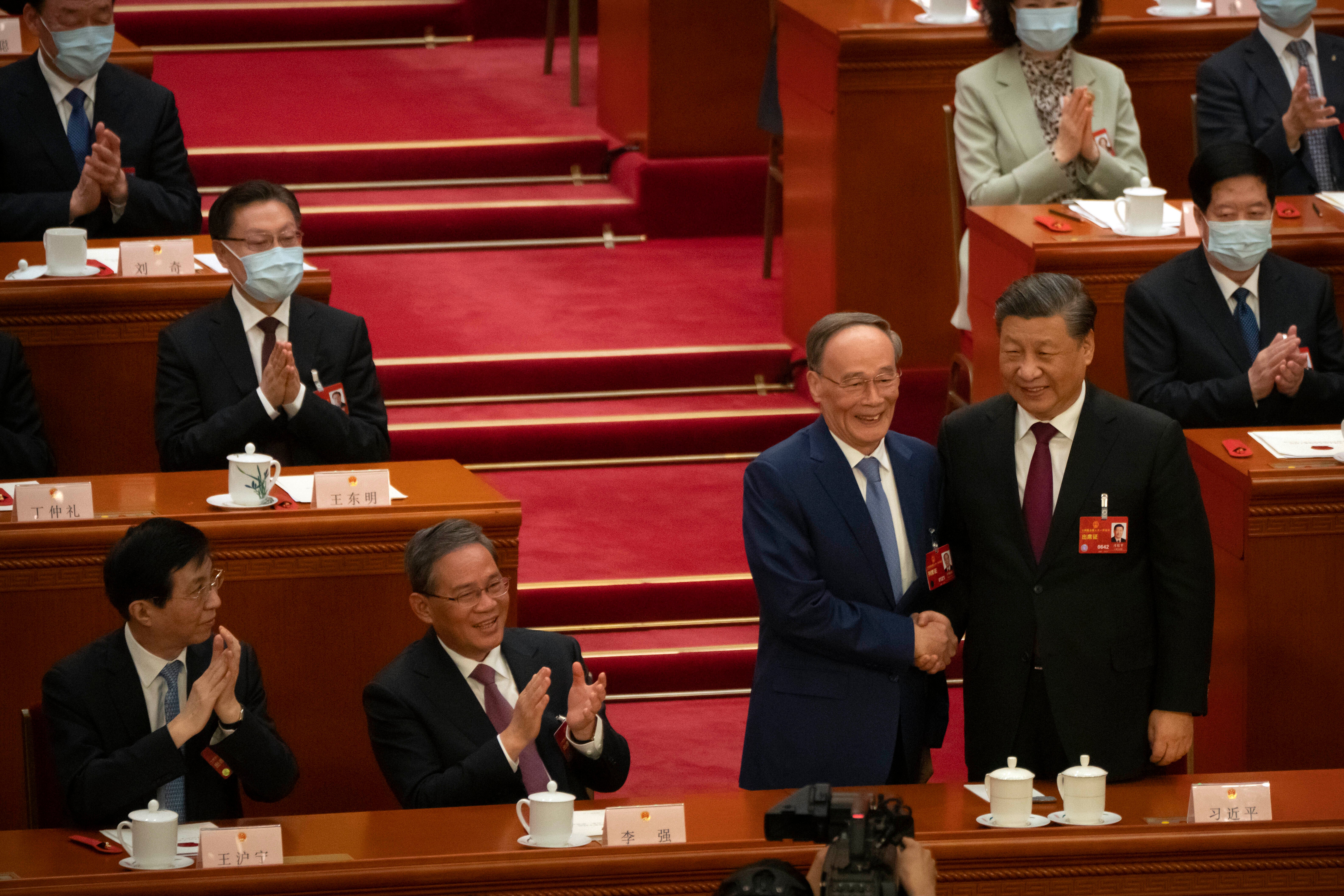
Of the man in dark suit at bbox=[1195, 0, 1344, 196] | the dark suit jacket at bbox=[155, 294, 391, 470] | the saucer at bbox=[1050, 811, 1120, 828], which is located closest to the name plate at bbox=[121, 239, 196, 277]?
the dark suit jacket at bbox=[155, 294, 391, 470]

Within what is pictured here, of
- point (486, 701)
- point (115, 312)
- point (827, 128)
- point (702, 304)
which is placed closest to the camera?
point (486, 701)

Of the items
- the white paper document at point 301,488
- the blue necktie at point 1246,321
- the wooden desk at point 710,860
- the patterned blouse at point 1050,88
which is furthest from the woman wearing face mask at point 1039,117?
the wooden desk at point 710,860

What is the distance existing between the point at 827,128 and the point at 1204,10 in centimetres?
127

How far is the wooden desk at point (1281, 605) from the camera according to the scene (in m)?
4.16

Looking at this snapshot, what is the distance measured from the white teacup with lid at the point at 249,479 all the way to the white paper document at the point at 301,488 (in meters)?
0.08

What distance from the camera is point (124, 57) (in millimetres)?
5949

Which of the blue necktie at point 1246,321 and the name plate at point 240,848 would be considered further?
the blue necktie at point 1246,321

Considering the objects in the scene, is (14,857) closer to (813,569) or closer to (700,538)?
(813,569)

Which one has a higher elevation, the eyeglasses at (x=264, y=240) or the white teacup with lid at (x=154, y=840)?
the eyeglasses at (x=264, y=240)

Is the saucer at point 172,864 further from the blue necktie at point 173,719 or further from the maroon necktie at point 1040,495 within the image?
the maroon necktie at point 1040,495

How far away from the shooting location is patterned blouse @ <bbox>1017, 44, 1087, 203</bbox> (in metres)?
5.48

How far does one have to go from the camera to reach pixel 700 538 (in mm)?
5559

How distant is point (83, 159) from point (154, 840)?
2.77 metres

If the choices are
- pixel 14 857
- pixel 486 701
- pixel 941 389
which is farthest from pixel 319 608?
pixel 941 389
